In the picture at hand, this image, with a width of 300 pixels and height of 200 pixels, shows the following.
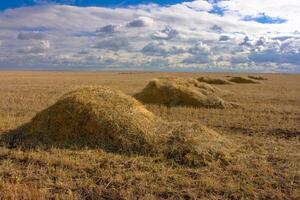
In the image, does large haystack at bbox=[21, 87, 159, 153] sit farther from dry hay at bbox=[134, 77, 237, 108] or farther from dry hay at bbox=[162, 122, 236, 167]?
dry hay at bbox=[134, 77, 237, 108]

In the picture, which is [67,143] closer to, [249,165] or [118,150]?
[118,150]

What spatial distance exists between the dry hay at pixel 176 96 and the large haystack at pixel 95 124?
26.2ft

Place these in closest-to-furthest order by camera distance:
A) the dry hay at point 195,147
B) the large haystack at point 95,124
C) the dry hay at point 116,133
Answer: the dry hay at point 195,147 → the dry hay at point 116,133 → the large haystack at point 95,124

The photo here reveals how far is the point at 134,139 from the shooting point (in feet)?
30.8

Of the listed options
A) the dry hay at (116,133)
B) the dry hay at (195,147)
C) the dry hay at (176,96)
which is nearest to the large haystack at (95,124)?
the dry hay at (116,133)

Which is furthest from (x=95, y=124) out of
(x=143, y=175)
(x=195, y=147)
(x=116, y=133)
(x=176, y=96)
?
(x=176, y=96)

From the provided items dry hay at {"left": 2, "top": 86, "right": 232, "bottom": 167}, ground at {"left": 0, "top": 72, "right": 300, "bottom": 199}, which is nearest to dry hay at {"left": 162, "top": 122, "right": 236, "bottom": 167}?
dry hay at {"left": 2, "top": 86, "right": 232, "bottom": 167}

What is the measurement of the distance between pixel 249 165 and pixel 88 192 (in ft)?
11.7

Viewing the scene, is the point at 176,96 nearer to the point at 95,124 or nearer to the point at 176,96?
the point at 176,96

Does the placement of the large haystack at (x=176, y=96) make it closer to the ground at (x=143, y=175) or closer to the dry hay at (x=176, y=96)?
the dry hay at (x=176, y=96)

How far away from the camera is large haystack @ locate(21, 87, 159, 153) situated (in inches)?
372

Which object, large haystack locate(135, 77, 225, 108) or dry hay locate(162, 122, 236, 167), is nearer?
dry hay locate(162, 122, 236, 167)

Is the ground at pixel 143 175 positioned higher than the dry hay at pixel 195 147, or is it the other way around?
the dry hay at pixel 195 147

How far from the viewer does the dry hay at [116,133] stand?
8.85 metres
